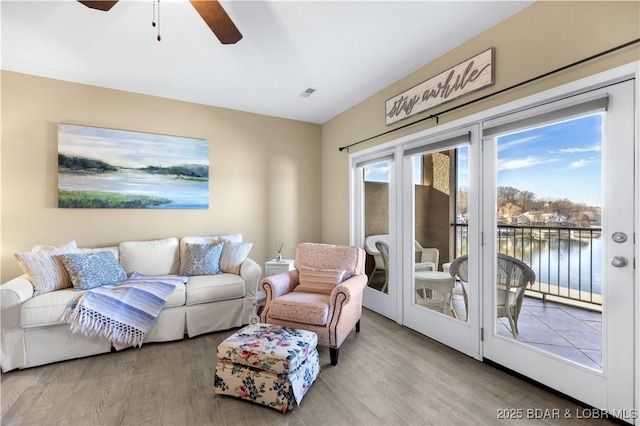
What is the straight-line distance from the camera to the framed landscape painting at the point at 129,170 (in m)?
3.08

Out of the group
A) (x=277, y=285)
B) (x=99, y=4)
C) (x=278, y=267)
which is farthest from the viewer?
(x=278, y=267)

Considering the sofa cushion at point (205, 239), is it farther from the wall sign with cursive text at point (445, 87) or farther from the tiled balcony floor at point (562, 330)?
the tiled balcony floor at point (562, 330)

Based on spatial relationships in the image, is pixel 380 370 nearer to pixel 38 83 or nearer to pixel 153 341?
pixel 153 341

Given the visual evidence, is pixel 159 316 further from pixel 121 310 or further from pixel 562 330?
pixel 562 330

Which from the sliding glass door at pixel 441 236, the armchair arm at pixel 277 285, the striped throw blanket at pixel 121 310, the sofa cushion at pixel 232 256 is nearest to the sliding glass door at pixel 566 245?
the sliding glass door at pixel 441 236

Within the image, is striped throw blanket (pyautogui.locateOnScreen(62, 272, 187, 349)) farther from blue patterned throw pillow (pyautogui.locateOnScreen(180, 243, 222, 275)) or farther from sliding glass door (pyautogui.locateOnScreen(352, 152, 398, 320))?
sliding glass door (pyautogui.locateOnScreen(352, 152, 398, 320))

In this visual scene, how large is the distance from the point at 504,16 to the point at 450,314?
2.46 meters

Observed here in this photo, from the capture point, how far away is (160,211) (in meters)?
3.52

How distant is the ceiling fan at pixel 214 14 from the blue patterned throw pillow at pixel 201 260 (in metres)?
2.17

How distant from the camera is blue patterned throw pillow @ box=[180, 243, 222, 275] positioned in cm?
312

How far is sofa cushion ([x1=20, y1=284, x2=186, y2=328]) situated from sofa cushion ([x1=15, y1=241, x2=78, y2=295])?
13 centimetres

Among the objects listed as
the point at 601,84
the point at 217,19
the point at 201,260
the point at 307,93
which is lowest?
the point at 201,260

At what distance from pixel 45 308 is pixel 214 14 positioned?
8.51ft

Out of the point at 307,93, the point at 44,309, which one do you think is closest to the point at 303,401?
the point at 44,309
